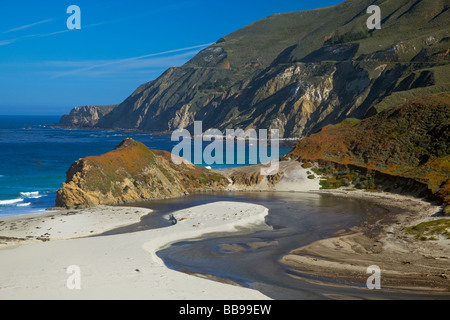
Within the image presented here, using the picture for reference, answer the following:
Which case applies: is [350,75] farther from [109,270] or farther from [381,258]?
[109,270]

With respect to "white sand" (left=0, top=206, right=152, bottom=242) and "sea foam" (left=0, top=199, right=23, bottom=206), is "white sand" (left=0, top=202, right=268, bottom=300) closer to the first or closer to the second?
"white sand" (left=0, top=206, right=152, bottom=242)

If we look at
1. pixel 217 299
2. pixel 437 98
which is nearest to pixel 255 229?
pixel 217 299

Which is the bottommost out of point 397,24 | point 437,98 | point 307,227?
point 307,227

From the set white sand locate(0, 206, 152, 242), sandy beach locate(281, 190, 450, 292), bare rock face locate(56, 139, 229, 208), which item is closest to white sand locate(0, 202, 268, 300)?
white sand locate(0, 206, 152, 242)

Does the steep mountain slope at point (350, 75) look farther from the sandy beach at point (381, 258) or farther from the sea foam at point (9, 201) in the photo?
the sea foam at point (9, 201)

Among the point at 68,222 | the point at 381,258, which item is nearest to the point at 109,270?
the point at 381,258
